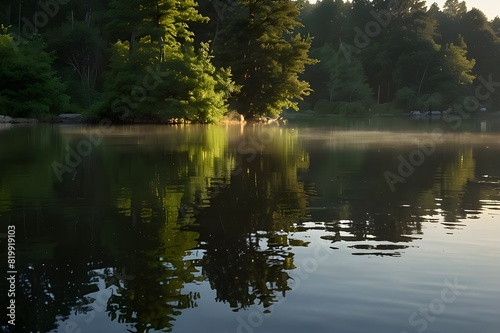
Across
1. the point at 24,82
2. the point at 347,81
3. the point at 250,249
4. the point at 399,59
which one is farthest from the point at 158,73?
the point at 399,59

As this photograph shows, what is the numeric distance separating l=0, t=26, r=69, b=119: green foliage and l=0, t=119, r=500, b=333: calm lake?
35.4 meters

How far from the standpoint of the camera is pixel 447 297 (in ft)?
21.0

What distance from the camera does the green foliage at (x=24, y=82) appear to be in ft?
167

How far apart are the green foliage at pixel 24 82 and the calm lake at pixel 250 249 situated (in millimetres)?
35400

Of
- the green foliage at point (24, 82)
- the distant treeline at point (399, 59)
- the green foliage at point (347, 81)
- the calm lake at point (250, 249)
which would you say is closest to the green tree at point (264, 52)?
the green foliage at point (24, 82)

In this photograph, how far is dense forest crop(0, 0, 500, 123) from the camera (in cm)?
4891

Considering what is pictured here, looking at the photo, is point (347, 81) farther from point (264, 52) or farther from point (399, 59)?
point (264, 52)

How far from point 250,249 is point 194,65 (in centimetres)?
4156

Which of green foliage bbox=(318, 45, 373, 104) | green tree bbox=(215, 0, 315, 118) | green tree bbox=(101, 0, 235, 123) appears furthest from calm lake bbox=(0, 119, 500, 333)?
green foliage bbox=(318, 45, 373, 104)

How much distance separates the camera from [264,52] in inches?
2242

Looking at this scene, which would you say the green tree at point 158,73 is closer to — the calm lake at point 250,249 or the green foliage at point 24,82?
the green foliage at point 24,82

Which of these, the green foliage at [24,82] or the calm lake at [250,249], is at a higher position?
the green foliage at [24,82]

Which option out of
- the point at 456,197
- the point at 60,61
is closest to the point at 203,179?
the point at 456,197

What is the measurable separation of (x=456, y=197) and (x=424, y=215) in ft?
8.66
